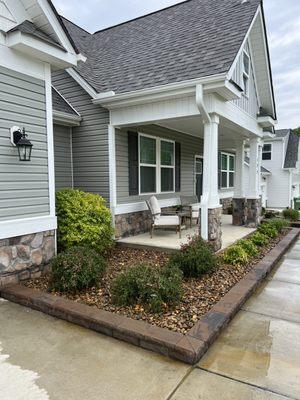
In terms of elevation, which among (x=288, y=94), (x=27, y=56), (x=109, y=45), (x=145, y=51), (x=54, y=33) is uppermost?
(x=288, y=94)

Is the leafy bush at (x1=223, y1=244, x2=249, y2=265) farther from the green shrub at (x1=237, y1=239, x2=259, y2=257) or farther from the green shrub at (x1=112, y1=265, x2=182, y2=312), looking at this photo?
the green shrub at (x1=112, y1=265, x2=182, y2=312)

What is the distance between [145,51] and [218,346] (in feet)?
23.0

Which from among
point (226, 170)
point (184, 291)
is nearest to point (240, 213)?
point (226, 170)

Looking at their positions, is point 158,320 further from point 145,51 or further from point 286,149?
point 286,149

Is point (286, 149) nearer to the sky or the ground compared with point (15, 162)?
nearer to the sky

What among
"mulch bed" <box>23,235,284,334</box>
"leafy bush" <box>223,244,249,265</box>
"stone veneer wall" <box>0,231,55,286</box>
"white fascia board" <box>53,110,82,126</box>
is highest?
"white fascia board" <box>53,110,82,126</box>

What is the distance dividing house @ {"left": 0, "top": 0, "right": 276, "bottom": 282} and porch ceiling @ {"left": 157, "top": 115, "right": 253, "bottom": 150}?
3cm

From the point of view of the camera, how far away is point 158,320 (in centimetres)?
318

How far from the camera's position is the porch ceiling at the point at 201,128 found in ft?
23.1

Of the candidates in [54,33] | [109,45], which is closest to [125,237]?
[54,33]

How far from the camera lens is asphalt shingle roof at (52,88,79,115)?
6620 millimetres

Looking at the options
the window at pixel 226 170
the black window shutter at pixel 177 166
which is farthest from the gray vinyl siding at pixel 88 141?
the window at pixel 226 170

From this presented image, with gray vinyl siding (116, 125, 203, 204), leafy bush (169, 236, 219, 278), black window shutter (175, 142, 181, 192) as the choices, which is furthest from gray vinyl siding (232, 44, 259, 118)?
leafy bush (169, 236, 219, 278)

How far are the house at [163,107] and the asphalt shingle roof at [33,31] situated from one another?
309 millimetres
